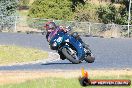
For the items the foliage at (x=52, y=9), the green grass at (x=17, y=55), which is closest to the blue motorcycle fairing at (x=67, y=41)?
the green grass at (x=17, y=55)

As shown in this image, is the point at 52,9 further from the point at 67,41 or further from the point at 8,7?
the point at 67,41

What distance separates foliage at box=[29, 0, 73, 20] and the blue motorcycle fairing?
2959cm

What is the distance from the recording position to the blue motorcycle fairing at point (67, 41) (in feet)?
49.3

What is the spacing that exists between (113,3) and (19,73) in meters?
34.8

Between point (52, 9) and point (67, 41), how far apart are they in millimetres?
30505

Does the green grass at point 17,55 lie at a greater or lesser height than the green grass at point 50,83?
lesser

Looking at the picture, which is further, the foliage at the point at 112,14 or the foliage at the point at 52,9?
the foliage at the point at 52,9

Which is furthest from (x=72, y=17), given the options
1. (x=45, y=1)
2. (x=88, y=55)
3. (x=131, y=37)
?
(x=88, y=55)

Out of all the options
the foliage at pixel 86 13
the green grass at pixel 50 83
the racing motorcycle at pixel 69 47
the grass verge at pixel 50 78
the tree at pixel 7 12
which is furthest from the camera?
the foliage at pixel 86 13

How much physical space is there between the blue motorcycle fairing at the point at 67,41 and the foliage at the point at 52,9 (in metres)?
29.6

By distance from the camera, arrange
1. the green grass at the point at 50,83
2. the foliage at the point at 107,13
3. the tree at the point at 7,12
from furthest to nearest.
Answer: the foliage at the point at 107,13 < the tree at the point at 7,12 < the green grass at the point at 50,83

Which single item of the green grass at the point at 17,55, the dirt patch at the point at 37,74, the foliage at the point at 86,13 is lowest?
the foliage at the point at 86,13

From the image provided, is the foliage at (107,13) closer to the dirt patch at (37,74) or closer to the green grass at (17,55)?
the green grass at (17,55)

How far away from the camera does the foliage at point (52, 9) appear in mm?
45500
